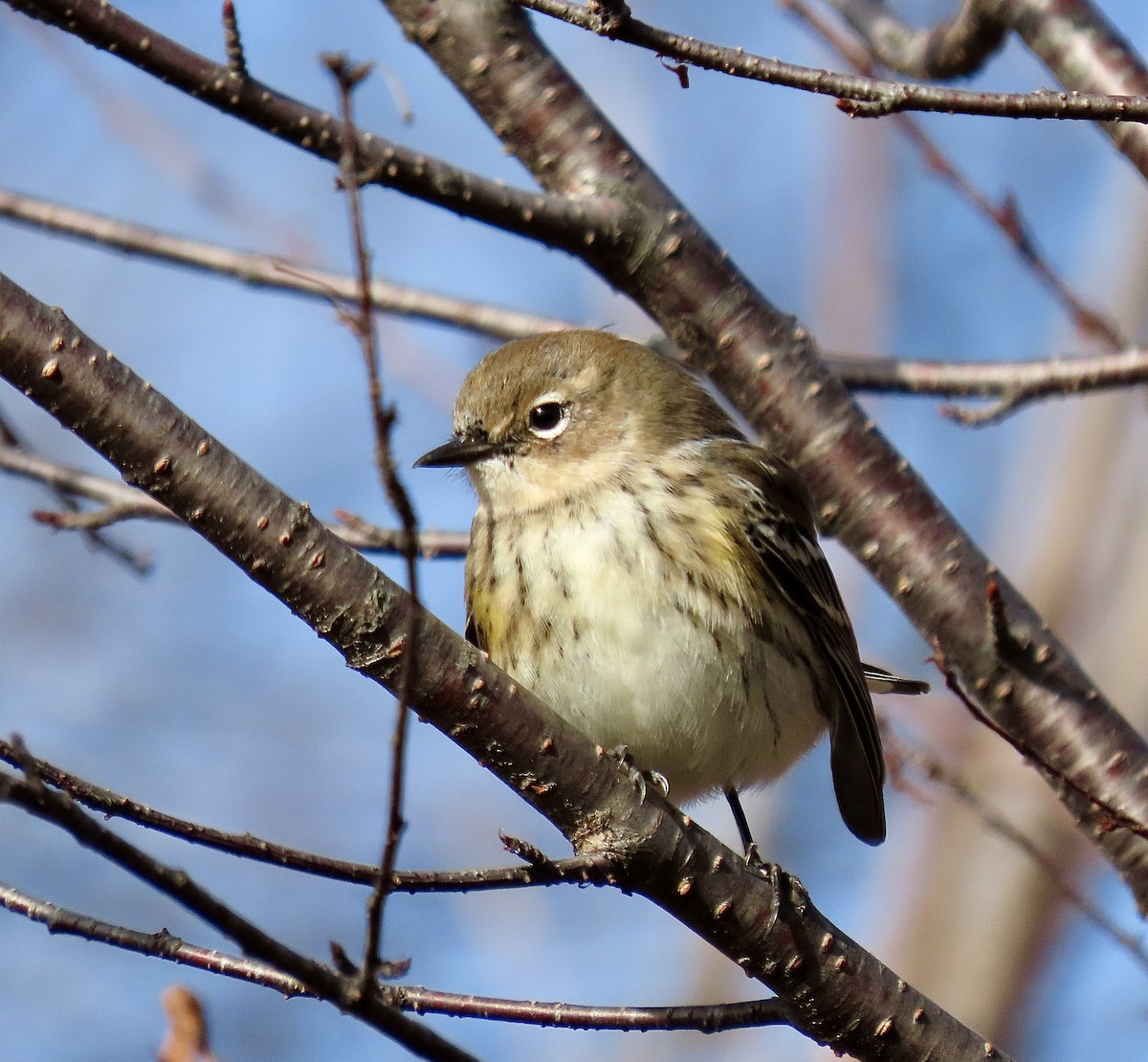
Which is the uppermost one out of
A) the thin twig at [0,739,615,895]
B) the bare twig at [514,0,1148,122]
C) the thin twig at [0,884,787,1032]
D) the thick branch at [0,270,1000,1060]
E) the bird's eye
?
the bird's eye

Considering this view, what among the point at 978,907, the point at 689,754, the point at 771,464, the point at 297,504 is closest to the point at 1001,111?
the point at 297,504

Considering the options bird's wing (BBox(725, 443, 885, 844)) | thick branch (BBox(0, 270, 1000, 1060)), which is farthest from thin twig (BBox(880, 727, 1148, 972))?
thick branch (BBox(0, 270, 1000, 1060))

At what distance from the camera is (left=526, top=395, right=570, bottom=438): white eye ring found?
5.53 m

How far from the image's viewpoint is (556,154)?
506 cm

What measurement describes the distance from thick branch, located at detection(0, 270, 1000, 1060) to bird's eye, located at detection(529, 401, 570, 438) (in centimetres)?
241

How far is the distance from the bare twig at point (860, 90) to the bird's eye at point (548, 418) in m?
2.68

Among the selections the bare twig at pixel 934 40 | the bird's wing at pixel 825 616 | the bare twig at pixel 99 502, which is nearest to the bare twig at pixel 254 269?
the bare twig at pixel 99 502

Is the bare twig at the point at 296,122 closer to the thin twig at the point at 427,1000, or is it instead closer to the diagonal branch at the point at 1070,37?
the diagonal branch at the point at 1070,37

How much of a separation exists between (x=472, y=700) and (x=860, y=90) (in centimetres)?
136

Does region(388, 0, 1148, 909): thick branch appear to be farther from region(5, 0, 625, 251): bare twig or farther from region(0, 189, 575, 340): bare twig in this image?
region(0, 189, 575, 340): bare twig

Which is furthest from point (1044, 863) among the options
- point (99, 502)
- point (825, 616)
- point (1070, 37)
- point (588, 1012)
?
point (99, 502)

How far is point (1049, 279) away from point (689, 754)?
2.13 metres

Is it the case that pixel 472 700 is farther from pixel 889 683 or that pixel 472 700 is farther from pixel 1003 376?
pixel 889 683

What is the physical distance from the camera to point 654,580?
4.71 metres
